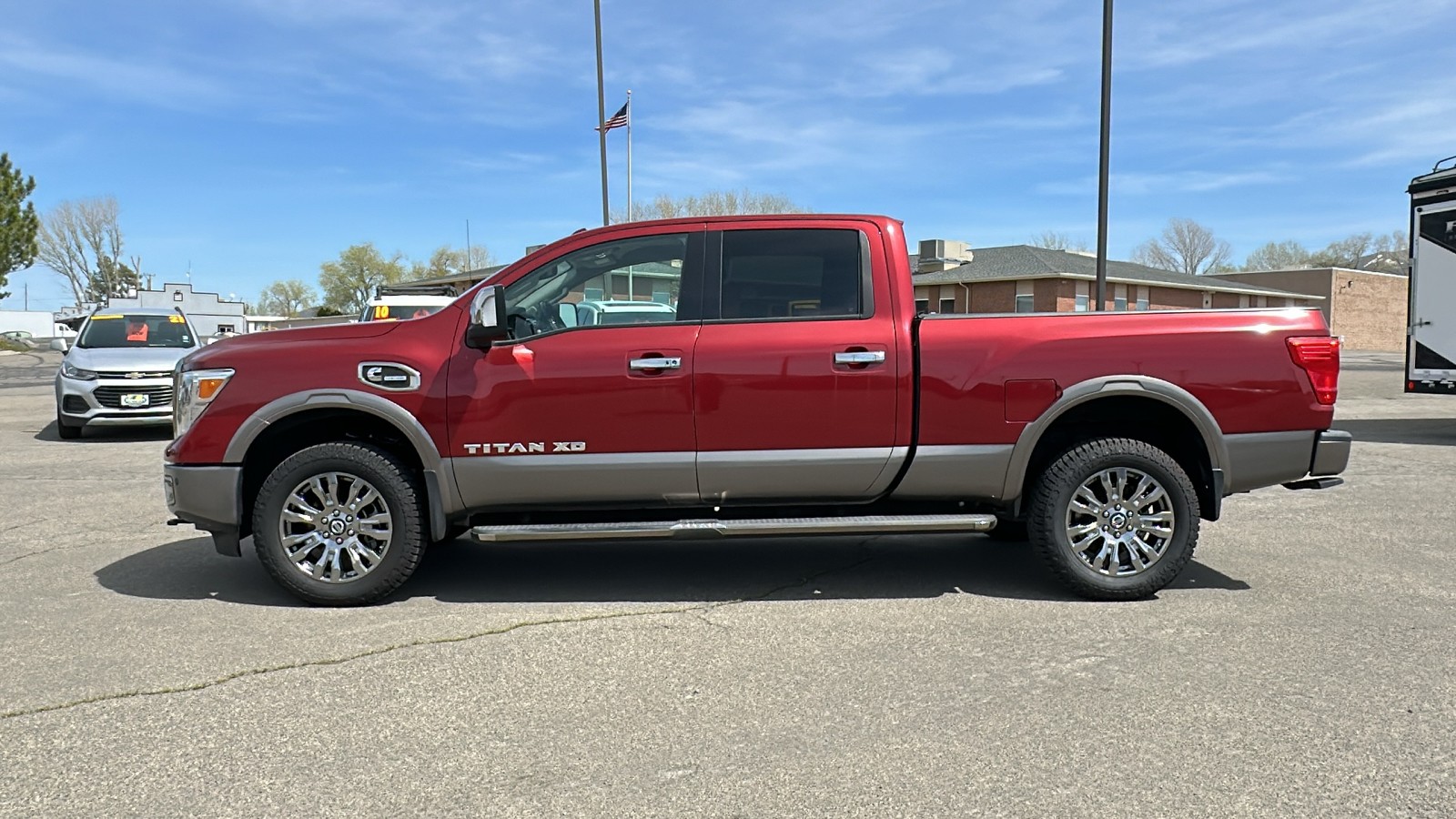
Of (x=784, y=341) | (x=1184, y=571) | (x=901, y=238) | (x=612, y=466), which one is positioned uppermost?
(x=901, y=238)

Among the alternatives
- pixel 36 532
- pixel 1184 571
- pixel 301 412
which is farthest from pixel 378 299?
pixel 1184 571

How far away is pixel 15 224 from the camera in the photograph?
4347cm

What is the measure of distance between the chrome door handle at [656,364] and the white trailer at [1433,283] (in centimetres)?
1100

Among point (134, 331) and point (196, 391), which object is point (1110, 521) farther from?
point (134, 331)

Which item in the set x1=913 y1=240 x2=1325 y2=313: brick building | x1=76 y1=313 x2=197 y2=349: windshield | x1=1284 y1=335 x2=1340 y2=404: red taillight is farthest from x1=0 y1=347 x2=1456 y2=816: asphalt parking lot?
x1=913 y1=240 x2=1325 y2=313: brick building

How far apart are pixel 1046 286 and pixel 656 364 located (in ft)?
114

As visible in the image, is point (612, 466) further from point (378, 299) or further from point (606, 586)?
point (378, 299)

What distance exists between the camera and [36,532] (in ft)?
23.7

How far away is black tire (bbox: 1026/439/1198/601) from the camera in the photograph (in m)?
5.25

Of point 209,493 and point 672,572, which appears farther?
point 672,572

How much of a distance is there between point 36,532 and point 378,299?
35.0ft

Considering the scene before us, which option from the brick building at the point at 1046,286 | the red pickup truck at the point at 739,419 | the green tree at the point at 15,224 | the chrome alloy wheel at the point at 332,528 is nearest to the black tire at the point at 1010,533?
the red pickup truck at the point at 739,419

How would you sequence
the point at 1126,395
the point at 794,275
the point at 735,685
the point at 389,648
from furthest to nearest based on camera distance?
1. the point at 794,275
2. the point at 1126,395
3. the point at 389,648
4. the point at 735,685

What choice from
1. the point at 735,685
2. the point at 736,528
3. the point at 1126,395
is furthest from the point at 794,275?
the point at 735,685
